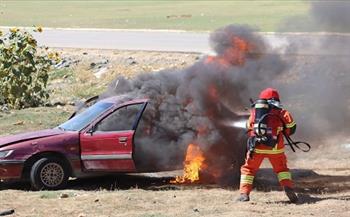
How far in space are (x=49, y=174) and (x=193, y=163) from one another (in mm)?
2150

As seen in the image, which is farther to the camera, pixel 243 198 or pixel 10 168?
pixel 10 168

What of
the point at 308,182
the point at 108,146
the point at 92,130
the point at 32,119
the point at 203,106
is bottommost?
the point at 308,182

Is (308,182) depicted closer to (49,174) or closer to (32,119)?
(49,174)

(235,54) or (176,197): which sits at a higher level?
(235,54)

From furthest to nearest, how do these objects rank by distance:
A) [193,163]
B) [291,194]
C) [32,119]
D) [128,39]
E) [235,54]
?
1. [128,39]
2. [32,119]
3. [235,54]
4. [193,163]
5. [291,194]

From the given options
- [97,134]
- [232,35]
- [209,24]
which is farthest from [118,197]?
[209,24]

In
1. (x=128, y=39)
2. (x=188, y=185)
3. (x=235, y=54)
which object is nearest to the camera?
(x=188, y=185)

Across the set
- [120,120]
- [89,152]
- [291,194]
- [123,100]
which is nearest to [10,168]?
[89,152]

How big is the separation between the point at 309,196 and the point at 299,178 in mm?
1712

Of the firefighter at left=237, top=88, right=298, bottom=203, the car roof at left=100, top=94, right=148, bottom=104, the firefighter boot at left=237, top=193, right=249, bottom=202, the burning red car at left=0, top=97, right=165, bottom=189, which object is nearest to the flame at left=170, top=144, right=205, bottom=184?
the burning red car at left=0, top=97, right=165, bottom=189

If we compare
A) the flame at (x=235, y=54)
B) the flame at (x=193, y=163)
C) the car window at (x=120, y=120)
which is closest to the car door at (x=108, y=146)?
the car window at (x=120, y=120)

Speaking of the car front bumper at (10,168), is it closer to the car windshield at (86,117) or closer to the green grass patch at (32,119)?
the car windshield at (86,117)

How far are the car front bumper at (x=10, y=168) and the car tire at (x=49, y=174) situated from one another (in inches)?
7.5

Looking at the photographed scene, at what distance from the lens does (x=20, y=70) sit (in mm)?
18781
